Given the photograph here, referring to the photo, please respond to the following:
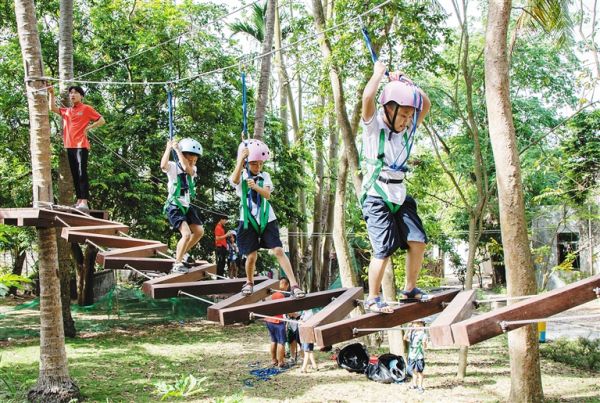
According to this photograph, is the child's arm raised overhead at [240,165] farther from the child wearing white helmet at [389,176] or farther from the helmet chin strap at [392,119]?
the helmet chin strap at [392,119]

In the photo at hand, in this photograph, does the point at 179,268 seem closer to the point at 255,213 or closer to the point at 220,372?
the point at 255,213

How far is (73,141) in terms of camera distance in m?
7.52

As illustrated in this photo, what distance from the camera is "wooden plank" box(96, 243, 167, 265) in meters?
6.23

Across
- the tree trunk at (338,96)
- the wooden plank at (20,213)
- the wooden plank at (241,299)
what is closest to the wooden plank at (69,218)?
the wooden plank at (20,213)

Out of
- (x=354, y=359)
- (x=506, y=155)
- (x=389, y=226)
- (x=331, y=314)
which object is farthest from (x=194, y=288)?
(x=354, y=359)

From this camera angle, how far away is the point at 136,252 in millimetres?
6672

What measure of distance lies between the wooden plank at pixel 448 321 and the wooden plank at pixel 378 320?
28 cm

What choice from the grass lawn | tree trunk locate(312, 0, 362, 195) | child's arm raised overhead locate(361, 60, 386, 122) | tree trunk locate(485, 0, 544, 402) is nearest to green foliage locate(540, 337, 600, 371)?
the grass lawn

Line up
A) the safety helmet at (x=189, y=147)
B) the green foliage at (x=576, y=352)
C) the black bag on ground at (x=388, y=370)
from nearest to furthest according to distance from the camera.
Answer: the safety helmet at (x=189, y=147)
the black bag on ground at (x=388, y=370)
the green foliage at (x=576, y=352)

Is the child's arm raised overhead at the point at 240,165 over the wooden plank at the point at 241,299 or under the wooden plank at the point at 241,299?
over

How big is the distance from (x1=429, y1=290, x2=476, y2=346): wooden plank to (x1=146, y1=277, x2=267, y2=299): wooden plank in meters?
2.48

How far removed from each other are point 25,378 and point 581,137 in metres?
16.7

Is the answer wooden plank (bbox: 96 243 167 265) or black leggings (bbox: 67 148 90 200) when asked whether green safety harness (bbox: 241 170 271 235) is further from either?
black leggings (bbox: 67 148 90 200)

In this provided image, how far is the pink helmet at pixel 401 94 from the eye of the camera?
3826 millimetres
